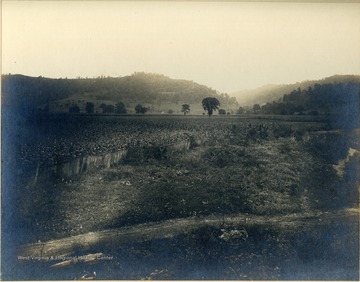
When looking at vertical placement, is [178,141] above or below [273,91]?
below

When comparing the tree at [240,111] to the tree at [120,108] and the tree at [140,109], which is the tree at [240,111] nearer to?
the tree at [140,109]

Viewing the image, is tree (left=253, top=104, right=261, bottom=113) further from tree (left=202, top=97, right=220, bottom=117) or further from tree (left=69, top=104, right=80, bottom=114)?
tree (left=69, top=104, right=80, bottom=114)

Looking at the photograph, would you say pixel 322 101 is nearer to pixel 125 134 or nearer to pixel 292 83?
pixel 292 83

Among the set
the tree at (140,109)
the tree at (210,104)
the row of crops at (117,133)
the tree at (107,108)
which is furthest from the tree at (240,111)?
the tree at (107,108)

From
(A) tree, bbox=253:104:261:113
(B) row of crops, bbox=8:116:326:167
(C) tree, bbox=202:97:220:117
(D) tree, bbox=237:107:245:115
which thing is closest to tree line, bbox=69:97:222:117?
(C) tree, bbox=202:97:220:117

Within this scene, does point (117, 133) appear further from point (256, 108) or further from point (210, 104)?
point (256, 108)

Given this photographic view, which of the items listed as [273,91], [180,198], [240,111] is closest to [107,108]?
[180,198]

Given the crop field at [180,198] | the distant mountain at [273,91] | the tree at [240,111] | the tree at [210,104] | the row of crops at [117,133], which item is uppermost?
the distant mountain at [273,91]
